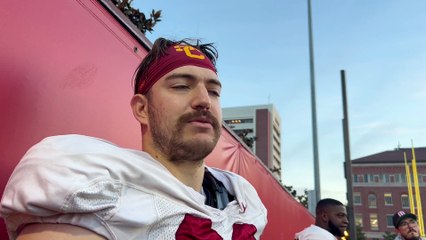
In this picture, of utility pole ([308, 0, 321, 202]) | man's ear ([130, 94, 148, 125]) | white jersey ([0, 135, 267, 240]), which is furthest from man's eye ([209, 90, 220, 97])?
utility pole ([308, 0, 321, 202])

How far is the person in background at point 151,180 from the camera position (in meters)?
0.95

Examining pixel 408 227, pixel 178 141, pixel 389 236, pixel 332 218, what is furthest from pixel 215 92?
pixel 389 236

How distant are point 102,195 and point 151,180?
182 millimetres

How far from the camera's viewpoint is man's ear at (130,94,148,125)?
4.75ft

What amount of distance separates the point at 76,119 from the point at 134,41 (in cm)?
68

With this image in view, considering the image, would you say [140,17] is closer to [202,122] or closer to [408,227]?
[202,122]

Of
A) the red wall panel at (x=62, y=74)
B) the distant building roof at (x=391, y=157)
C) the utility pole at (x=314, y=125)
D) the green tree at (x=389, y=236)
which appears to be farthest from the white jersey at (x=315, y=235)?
the distant building roof at (x=391, y=157)

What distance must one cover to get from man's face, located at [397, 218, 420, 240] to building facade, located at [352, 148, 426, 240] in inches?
1941

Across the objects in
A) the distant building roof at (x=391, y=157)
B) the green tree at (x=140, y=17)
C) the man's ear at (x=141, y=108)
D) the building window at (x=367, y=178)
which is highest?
the distant building roof at (x=391, y=157)

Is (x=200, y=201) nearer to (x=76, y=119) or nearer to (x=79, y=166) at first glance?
(x=79, y=166)

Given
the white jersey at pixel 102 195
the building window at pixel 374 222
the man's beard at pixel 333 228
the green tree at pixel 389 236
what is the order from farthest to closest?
the building window at pixel 374 222 < the green tree at pixel 389 236 < the man's beard at pixel 333 228 < the white jersey at pixel 102 195

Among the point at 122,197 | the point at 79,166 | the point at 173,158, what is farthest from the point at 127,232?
the point at 173,158

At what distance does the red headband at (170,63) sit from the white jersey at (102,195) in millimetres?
334

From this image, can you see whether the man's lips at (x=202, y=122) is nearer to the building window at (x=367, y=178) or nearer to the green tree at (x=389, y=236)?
the green tree at (x=389, y=236)
